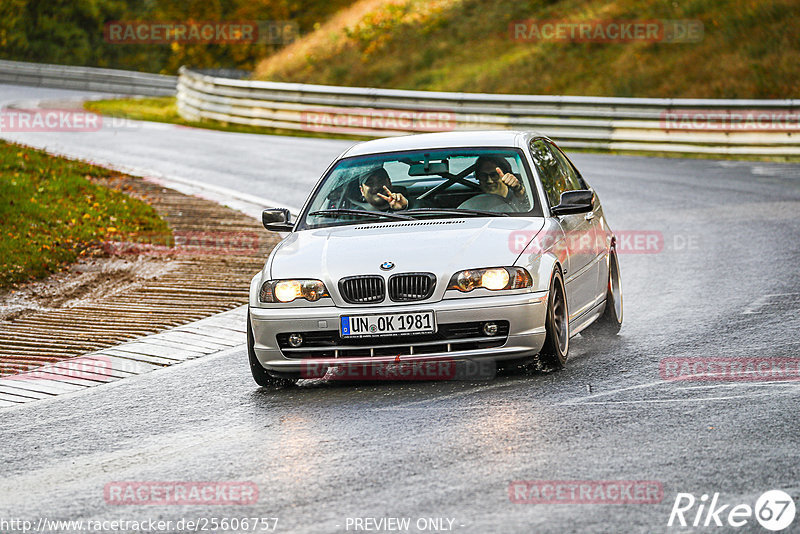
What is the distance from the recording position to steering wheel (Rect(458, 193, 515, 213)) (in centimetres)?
881

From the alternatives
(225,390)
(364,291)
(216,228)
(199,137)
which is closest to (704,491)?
(364,291)

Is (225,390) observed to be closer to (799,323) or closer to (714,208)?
(799,323)

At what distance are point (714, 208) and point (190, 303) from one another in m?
7.97

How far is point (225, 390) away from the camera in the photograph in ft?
27.5

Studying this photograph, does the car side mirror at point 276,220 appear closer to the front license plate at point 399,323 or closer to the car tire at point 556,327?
the front license plate at point 399,323

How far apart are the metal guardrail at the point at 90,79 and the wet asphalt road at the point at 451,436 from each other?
114ft

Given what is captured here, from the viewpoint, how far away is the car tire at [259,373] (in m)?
8.15

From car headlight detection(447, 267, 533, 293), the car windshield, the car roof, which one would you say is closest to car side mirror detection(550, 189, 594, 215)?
the car windshield

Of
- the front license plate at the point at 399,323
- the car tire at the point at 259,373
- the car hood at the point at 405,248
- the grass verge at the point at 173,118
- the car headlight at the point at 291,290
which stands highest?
the car hood at the point at 405,248

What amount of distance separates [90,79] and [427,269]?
39.5 meters

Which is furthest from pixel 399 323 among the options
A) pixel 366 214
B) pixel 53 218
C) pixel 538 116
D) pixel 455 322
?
Result: pixel 538 116

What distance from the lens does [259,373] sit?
8.24 metres

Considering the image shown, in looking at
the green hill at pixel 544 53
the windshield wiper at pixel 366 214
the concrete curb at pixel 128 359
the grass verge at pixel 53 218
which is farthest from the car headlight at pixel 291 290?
the green hill at pixel 544 53

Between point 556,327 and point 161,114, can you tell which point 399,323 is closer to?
point 556,327
